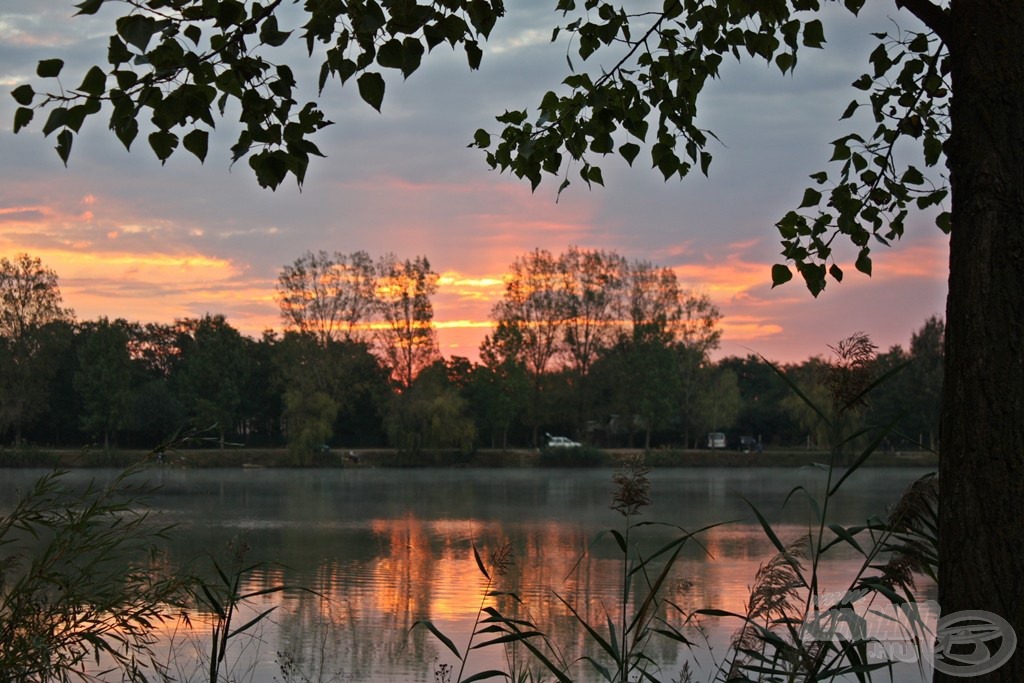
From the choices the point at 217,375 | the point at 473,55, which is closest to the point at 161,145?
the point at 473,55

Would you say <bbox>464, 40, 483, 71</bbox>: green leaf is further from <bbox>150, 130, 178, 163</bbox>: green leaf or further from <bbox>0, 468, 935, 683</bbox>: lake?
<bbox>0, 468, 935, 683</bbox>: lake

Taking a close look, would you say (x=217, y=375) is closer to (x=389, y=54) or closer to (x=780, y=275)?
(x=780, y=275)

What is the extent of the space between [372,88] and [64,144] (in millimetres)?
713

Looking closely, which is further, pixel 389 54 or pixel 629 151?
pixel 629 151

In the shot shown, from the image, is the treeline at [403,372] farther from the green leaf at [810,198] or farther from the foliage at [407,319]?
the green leaf at [810,198]

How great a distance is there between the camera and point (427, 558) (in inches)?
522

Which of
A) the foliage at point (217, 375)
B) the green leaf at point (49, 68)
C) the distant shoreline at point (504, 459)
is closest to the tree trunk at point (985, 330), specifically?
the green leaf at point (49, 68)

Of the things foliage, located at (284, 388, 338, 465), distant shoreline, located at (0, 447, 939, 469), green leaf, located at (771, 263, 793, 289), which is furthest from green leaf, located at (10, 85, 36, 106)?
foliage, located at (284, 388, 338, 465)

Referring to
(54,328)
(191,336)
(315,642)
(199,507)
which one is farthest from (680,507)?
(191,336)

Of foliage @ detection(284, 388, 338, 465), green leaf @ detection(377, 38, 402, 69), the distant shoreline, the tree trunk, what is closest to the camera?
the tree trunk

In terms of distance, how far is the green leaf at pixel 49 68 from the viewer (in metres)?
2.22

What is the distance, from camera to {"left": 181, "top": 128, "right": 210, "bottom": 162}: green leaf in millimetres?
2422

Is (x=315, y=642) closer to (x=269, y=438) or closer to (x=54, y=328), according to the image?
(x=54, y=328)

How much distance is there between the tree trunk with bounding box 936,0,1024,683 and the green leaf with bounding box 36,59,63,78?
7.16 feet
